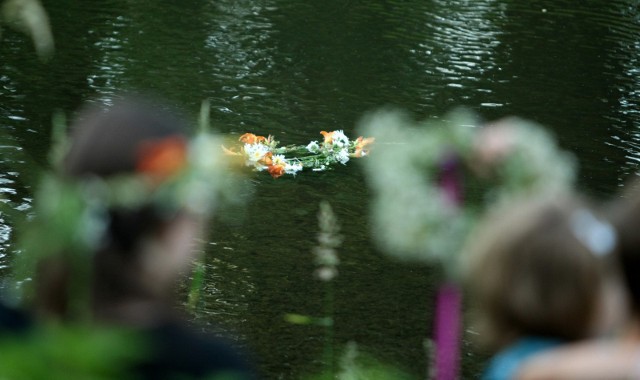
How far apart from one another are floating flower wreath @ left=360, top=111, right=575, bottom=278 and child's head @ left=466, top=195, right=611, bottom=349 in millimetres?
84

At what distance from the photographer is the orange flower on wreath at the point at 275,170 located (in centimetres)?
972

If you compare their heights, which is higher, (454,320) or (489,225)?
(489,225)

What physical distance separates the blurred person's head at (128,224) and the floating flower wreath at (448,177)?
0.43 meters

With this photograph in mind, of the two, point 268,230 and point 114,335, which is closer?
point 114,335

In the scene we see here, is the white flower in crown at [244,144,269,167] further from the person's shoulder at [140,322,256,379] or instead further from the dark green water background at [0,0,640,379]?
the person's shoulder at [140,322,256,379]

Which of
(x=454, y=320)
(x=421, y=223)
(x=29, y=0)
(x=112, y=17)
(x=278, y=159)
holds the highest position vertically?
(x=29, y=0)

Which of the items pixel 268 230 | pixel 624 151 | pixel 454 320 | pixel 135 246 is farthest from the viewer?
pixel 624 151

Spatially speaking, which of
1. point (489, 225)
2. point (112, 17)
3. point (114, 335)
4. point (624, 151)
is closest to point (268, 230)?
point (624, 151)

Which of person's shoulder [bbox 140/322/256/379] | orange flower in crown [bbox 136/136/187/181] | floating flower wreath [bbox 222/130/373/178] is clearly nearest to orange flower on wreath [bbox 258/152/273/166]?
floating flower wreath [bbox 222/130/373/178]

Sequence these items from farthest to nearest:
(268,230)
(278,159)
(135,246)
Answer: (278,159)
(268,230)
(135,246)

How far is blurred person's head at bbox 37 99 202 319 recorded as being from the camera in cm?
153

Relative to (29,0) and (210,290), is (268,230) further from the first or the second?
(29,0)

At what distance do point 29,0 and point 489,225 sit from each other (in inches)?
47.5

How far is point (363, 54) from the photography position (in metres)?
16.2
